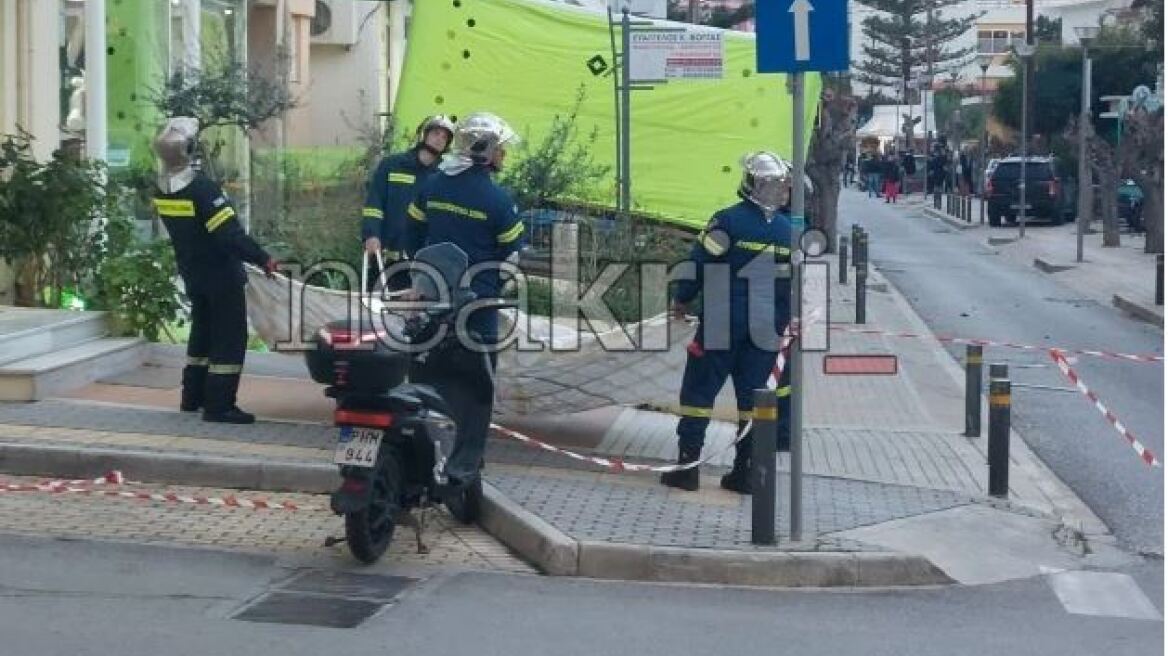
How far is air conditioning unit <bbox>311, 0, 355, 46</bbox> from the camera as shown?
106 feet

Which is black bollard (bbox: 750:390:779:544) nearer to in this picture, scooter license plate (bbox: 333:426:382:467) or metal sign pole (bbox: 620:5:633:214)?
scooter license plate (bbox: 333:426:382:467)

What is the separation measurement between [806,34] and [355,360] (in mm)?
2595

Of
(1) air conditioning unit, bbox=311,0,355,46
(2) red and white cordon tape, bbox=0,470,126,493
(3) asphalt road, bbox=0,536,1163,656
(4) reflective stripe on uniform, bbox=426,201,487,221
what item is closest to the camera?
(3) asphalt road, bbox=0,536,1163,656

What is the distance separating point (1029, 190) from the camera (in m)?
45.8

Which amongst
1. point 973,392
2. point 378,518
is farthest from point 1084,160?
point 378,518

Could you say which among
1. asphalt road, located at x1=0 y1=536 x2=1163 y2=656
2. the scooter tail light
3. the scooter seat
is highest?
the scooter seat

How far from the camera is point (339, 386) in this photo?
8.20 meters

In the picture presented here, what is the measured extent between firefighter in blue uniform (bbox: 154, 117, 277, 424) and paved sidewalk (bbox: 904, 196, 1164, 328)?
1585 centimetres

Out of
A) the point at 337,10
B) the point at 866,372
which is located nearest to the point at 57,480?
the point at 866,372

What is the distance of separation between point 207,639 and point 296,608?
63 cm

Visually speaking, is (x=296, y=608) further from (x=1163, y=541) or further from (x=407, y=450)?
(x=1163, y=541)

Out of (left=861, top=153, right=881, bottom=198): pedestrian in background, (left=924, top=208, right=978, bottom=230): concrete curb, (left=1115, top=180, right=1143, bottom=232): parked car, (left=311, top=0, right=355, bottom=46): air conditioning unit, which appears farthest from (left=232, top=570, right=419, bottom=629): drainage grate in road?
(left=861, top=153, right=881, bottom=198): pedestrian in background

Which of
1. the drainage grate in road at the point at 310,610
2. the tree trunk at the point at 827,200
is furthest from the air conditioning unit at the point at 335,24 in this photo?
the drainage grate in road at the point at 310,610

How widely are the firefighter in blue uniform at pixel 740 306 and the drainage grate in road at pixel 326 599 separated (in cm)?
266
